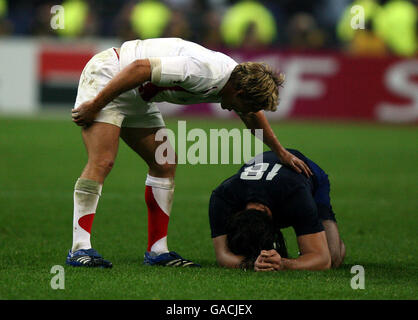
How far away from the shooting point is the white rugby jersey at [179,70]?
5.58 meters

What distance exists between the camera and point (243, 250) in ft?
19.0

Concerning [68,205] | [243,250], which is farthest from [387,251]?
[68,205]

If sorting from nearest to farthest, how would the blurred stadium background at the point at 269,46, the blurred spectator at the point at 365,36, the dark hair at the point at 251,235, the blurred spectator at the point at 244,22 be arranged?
the dark hair at the point at 251,235 < the blurred stadium background at the point at 269,46 < the blurred spectator at the point at 365,36 < the blurred spectator at the point at 244,22

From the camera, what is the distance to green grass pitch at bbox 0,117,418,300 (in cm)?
511

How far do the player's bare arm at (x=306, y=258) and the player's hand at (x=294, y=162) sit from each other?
50 centimetres

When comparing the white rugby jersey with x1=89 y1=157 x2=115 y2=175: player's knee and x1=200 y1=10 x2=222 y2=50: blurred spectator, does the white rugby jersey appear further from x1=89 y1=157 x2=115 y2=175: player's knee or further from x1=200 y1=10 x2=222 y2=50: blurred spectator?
x1=200 y1=10 x2=222 y2=50: blurred spectator

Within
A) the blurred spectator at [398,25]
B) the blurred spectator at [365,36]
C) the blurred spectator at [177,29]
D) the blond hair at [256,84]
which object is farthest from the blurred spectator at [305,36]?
the blond hair at [256,84]

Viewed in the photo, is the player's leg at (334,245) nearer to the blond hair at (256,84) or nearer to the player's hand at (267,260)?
the player's hand at (267,260)

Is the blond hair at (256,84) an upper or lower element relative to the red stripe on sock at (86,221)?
upper

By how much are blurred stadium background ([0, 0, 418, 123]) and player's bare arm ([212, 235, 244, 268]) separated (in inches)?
396

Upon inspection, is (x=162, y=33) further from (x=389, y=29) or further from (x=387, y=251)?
(x=387, y=251)

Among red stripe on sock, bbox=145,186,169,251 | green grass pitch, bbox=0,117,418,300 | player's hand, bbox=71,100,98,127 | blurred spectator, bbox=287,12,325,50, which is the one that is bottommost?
green grass pitch, bbox=0,117,418,300

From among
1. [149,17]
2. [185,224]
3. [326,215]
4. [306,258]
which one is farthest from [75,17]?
[306,258]

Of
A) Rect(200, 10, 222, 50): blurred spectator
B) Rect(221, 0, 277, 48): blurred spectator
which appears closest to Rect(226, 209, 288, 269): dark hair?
Rect(200, 10, 222, 50): blurred spectator
